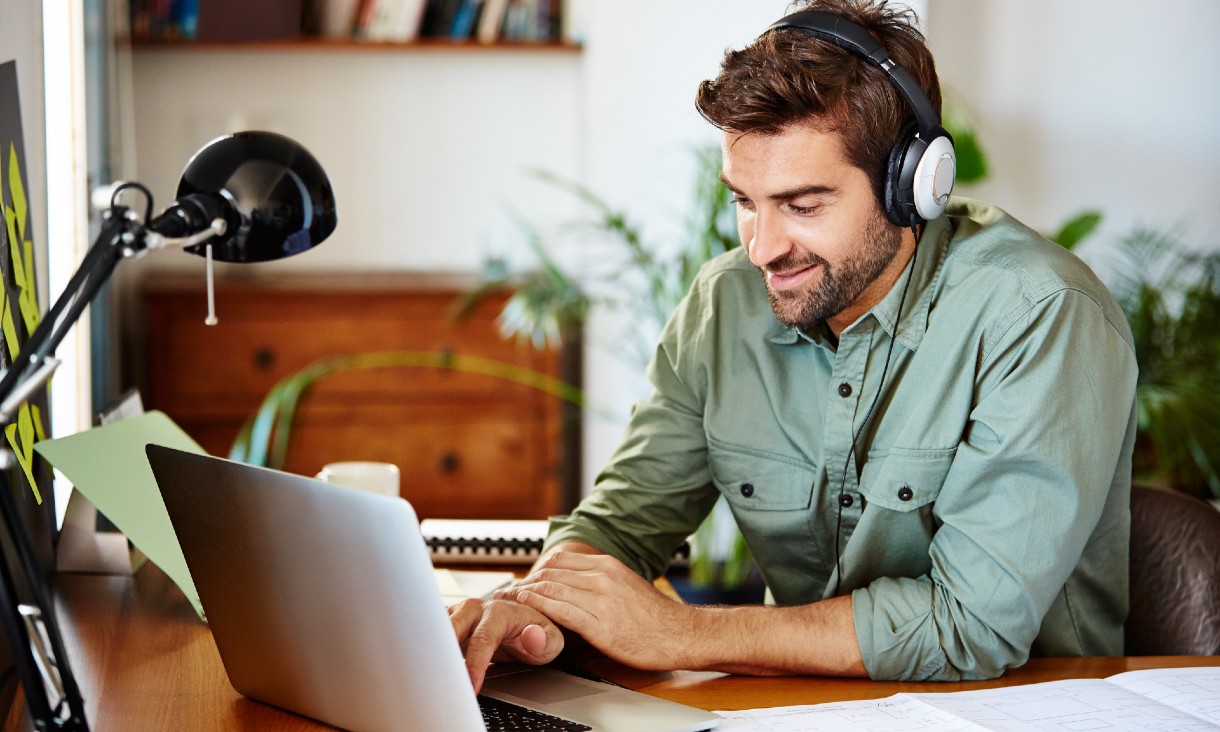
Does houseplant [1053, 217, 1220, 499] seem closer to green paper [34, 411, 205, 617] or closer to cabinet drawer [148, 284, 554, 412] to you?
cabinet drawer [148, 284, 554, 412]

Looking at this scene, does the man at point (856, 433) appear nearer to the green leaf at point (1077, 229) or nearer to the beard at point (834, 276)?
the beard at point (834, 276)

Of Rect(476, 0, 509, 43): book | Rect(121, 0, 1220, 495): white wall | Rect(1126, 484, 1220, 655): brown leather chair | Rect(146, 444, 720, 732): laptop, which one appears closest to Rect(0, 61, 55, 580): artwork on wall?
Rect(146, 444, 720, 732): laptop

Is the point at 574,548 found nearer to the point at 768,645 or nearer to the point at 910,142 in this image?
the point at 768,645

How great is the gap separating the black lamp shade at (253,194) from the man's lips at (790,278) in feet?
1.75

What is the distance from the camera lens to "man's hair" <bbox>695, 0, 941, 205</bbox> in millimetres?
1335

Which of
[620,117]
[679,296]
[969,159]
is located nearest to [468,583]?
[679,296]

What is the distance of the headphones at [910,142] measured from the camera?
1311mm

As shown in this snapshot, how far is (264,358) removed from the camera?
11.5ft

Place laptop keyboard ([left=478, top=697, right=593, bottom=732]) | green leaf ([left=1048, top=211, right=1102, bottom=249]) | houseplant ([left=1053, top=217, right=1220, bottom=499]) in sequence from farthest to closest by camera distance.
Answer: green leaf ([left=1048, top=211, right=1102, bottom=249]) < houseplant ([left=1053, top=217, right=1220, bottom=499]) < laptop keyboard ([left=478, top=697, right=593, bottom=732])

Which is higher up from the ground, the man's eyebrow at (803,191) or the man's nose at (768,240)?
the man's eyebrow at (803,191)

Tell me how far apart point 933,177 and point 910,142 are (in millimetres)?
46

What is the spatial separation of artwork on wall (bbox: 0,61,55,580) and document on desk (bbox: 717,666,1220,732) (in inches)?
28.0

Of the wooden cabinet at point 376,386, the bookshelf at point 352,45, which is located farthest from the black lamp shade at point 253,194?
the bookshelf at point 352,45

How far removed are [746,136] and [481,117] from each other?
8.88 ft
